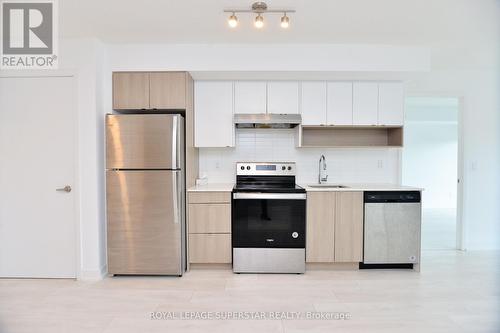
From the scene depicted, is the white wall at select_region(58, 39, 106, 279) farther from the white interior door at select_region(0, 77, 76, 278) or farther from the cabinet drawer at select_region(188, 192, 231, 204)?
the cabinet drawer at select_region(188, 192, 231, 204)

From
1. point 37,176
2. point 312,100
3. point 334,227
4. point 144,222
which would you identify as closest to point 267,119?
point 312,100

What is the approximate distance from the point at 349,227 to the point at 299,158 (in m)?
1.06

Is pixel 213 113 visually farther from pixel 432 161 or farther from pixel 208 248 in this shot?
pixel 432 161

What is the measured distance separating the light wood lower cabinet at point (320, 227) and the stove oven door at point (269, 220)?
0.08m

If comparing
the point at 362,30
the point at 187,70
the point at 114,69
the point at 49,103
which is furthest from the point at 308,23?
the point at 49,103

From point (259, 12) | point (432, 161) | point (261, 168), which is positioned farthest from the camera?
point (432, 161)

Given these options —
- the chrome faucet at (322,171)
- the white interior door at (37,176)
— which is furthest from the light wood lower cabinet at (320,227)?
the white interior door at (37,176)

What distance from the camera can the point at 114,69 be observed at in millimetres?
2928

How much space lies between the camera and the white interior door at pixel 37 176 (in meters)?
2.77

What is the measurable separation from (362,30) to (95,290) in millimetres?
3495

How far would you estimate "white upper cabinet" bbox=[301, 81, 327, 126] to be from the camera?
10.5 feet

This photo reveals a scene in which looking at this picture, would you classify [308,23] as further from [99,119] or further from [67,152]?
[67,152]

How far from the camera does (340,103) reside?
322cm

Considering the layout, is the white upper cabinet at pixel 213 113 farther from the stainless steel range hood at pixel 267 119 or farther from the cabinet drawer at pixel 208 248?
the cabinet drawer at pixel 208 248
